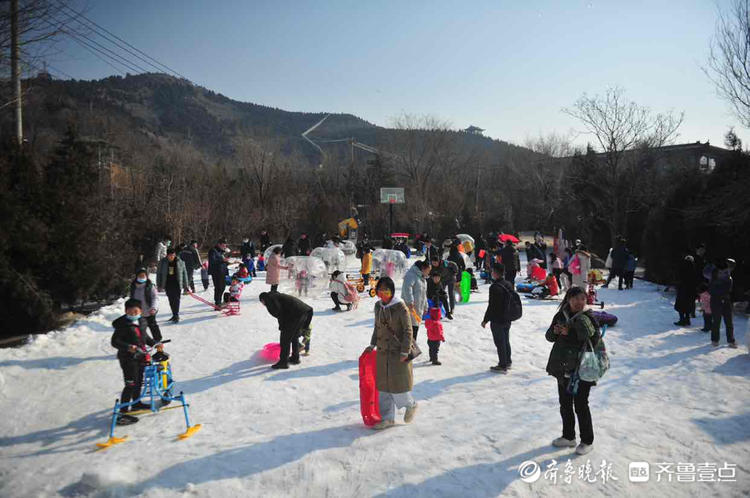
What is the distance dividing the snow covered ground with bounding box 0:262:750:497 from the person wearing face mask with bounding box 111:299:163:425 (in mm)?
372

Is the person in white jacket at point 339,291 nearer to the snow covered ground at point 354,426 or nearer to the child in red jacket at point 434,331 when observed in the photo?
the snow covered ground at point 354,426

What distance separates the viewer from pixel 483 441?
17.1ft

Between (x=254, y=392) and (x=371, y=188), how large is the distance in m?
49.6

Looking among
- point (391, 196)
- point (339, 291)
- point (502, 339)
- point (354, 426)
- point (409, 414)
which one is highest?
point (391, 196)

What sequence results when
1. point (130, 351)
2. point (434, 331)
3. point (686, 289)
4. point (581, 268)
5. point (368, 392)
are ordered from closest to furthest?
1. point (368, 392)
2. point (130, 351)
3. point (434, 331)
4. point (686, 289)
5. point (581, 268)

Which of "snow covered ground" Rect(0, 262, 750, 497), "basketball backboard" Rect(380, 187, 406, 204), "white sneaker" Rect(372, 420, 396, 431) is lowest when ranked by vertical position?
"snow covered ground" Rect(0, 262, 750, 497)

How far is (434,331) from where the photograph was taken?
25.8 ft

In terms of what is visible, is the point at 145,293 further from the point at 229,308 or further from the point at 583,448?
the point at 583,448

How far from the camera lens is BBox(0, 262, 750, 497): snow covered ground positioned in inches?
176

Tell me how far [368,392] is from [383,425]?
0.42 meters

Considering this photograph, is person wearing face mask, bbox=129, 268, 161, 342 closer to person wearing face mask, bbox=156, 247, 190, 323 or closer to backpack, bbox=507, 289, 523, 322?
person wearing face mask, bbox=156, 247, 190, 323

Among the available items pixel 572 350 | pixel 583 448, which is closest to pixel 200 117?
pixel 572 350

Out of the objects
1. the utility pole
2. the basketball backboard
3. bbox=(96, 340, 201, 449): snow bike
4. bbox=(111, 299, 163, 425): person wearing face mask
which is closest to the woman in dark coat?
bbox=(96, 340, 201, 449): snow bike

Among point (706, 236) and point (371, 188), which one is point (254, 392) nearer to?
point (706, 236)
